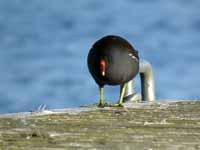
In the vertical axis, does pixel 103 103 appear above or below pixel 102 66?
below

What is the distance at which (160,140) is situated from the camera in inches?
165

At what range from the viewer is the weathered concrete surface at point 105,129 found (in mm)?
4020

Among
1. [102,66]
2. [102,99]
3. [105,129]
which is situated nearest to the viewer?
[105,129]

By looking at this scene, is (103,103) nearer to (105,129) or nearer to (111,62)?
(111,62)

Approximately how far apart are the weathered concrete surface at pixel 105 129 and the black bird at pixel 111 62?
1080 millimetres

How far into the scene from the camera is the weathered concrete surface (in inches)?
158

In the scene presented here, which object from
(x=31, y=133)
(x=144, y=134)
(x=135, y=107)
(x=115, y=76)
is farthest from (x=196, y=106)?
(x=31, y=133)

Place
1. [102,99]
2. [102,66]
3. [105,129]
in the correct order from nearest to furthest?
[105,129] → [102,66] → [102,99]

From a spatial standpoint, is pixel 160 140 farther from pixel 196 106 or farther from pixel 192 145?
pixel 196 106

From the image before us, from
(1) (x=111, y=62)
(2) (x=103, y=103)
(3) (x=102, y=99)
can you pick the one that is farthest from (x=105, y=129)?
(3) (x=102, y=99)

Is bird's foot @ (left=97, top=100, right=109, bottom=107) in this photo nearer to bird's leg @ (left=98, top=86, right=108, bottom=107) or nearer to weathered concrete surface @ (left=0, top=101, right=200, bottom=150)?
bird's leg @ (left=98, top=86, right=108, bottom=107)

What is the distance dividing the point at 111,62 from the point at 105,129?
2.58 meters

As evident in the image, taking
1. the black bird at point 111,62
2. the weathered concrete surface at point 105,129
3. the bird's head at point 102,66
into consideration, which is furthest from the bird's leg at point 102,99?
the weathered concrete surface at point 105,129

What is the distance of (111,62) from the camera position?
710cm
